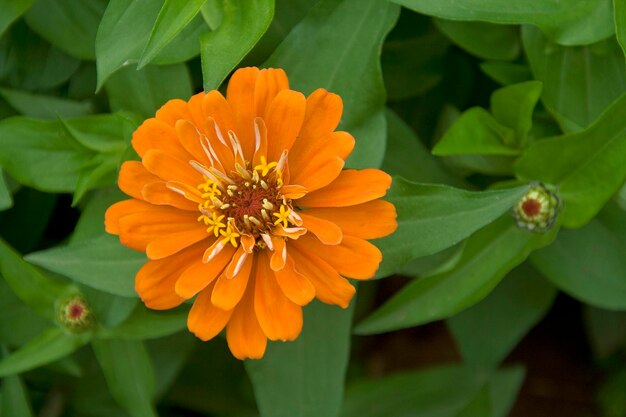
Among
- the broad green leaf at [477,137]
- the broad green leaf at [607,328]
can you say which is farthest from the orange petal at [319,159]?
the broad green leaf at [607,328]

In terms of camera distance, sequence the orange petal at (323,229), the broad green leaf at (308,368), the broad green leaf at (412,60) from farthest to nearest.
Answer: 1. the broad green leaf at (412,60)
2. the broad green leaf at (308,368)
3. the orange petal at (323,229)

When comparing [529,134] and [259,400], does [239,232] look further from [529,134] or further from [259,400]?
[529,134]

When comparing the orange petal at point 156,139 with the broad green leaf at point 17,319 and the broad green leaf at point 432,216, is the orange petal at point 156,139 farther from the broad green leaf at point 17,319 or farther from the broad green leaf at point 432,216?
the broad green leaf at point 17,319

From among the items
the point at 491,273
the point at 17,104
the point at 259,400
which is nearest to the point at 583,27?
the point at 491,273

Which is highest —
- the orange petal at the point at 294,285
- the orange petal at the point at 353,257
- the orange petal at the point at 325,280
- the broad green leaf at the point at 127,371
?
the orange petal at the point at 353,257

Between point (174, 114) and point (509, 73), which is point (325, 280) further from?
point (509, 73)

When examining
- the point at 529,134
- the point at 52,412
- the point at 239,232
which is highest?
the point at 239,232
